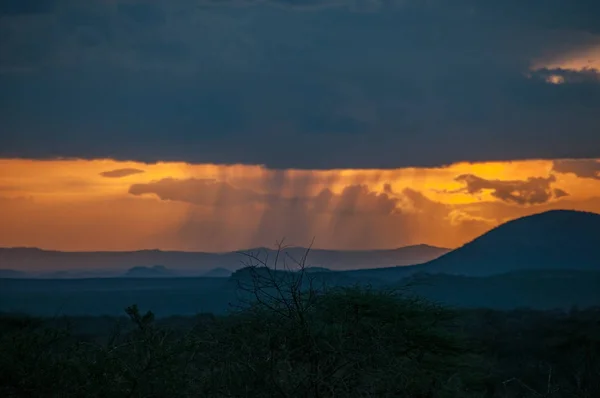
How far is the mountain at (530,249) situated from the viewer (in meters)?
128

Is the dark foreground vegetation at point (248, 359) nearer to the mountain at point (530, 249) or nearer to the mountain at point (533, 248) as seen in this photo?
the mountain at point (530, 249)

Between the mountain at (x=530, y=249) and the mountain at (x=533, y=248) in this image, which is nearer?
the mountain at (x=530, y=249)

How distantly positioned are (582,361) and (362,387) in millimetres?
18203

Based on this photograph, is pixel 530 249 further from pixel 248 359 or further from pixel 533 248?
pixel 248 359

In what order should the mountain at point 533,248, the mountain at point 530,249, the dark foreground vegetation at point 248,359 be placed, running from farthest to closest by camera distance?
1. the mountain at point 533,248
2. the mountain at point 530,249
3. the dark foreground vegetation at point 248,359

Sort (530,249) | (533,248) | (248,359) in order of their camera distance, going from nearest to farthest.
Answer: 1. (248,359)
2. (530,249)
3. (533,248)

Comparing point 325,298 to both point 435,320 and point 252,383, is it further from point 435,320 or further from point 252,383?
point 252,383

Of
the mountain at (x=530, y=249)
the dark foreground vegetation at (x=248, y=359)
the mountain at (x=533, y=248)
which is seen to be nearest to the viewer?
the dark foreground vegetation at (x=248, y=359)

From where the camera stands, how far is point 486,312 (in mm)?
51688

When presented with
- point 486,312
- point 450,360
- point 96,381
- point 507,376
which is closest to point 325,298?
point 450,360

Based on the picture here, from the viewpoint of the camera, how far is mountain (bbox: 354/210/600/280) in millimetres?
127812

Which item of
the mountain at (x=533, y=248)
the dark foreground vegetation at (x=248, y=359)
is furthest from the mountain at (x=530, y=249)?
the dark foreground vegetation at (x=248, y=359)

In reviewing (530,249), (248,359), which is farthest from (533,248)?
(248,359)

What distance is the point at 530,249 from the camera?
434ft
